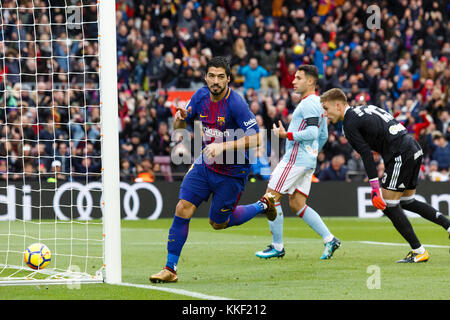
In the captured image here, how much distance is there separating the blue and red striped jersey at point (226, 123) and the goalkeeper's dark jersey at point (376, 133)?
185 cm

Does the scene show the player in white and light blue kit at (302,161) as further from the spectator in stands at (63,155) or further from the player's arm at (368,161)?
the spectator in stands at (63,155)

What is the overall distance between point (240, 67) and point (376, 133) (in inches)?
483

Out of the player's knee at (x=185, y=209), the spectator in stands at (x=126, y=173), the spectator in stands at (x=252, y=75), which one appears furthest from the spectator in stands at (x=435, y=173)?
the player's knee at (x=185, y=209)

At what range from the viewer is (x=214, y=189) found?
7.91m

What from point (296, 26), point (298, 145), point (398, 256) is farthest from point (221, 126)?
point (296, 26)

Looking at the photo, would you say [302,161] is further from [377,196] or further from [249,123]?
[249,123]

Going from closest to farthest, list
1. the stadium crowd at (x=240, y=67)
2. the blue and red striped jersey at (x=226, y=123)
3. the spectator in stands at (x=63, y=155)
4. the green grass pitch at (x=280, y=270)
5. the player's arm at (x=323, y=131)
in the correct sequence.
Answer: the green grass pitch at (x=280, y=270) → the blue and red striped jersey at (x=226, y=123) → the player's arm at (x=323, y=131) → the spectator in stands at (x=63, y=155) → the stadium crowd at (x=240, y=67)

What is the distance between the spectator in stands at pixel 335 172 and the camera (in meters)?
18.9

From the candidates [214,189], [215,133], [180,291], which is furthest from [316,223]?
[180,291]

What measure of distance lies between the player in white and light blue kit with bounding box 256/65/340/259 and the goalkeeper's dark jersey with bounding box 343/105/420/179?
67 centimetres

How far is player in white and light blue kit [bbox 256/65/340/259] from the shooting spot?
9945 millimetres

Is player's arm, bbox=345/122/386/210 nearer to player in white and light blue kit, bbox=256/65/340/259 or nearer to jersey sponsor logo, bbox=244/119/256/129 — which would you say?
player in white and light blue kit, bbox=256/65/340/259

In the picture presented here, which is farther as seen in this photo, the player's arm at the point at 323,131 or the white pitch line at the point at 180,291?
the player's arm at the point at 323,131

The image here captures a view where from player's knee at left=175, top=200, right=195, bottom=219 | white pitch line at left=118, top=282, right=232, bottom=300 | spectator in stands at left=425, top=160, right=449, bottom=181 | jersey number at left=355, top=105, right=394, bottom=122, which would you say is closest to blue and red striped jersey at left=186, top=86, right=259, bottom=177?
player's knee at left=175, top=200, right=195, bottom=219
